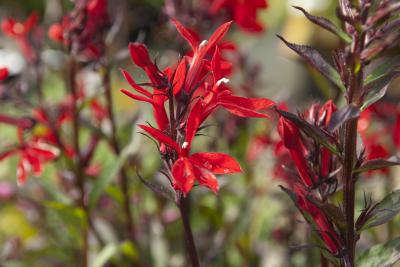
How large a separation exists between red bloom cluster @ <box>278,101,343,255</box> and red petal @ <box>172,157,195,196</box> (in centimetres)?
15

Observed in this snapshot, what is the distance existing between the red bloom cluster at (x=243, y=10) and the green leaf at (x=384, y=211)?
2.00 feet

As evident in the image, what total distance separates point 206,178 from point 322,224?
0.19 m

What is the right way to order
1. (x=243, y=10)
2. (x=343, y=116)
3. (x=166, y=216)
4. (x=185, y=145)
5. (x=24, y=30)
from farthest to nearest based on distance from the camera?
(x=166, y=216)
(x=24, y=30)
(x=243, y=10)
(x=185, y=145)
(x=343, y=116)

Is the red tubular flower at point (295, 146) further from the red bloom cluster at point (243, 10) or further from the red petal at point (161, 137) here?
the red bloom cluster at point (243, 10)

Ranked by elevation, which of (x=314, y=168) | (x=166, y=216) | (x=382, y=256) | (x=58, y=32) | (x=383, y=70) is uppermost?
(x=58, y=32)

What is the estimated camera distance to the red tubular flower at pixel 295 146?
0.81m

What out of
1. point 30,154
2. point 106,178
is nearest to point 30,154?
point 30,154

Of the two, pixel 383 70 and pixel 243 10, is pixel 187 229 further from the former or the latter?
pixel 243 10

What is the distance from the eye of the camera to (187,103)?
80cm

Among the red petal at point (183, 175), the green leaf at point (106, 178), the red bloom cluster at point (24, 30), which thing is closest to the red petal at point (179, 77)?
the red petal at point (183, 175)

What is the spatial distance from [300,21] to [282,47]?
178 millimetres

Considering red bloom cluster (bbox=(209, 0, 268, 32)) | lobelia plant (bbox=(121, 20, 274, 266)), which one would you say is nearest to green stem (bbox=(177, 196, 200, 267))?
lobelia plant (bbox=(121, 20, 274, 266))

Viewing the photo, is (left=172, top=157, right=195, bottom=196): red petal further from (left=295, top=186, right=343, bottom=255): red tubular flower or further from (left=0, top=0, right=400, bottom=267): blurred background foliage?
(left=0, top=0, right=400, bottom=267): blurred background foliage

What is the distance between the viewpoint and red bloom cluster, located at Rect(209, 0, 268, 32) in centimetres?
131
